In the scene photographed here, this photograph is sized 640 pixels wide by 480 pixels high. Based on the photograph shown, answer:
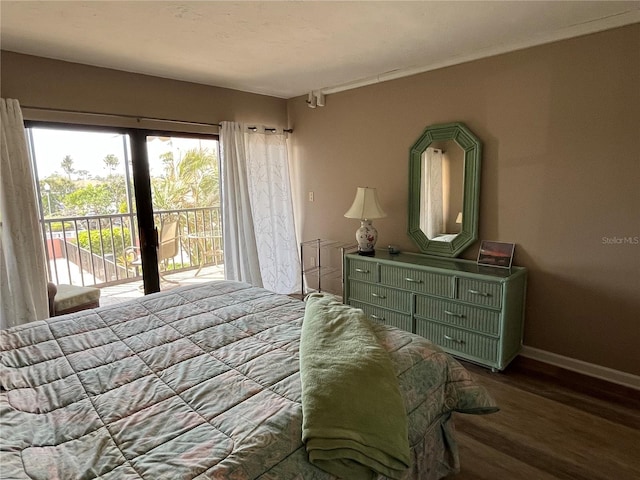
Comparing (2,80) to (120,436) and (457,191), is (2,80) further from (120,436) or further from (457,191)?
(457,191)

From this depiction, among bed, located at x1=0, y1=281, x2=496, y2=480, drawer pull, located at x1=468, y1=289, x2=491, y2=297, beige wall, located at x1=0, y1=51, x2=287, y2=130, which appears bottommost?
drawer pull, located at x1=468, y1=289, x2=491, y2=297

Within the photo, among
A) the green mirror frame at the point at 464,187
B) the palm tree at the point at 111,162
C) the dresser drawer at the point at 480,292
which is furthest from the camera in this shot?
the palm tree at the point at 111,162

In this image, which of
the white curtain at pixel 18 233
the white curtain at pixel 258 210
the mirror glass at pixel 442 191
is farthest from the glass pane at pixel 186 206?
the mirror glass at pixel 442 191

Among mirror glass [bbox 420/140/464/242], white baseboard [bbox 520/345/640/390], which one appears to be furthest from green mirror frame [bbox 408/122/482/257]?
white baseboard [bbox 520/345/640/390]

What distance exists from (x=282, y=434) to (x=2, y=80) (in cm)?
305

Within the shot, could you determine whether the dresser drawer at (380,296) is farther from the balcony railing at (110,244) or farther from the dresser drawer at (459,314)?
the balcony railing at (110,244)

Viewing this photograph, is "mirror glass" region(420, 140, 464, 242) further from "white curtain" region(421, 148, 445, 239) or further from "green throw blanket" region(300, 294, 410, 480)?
"green throw blanket" region(300, 294, 410, 480)

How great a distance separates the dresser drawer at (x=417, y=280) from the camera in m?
2.75

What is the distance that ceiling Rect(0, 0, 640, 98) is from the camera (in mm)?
2033

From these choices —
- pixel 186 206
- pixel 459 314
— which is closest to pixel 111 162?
pixel 186 206

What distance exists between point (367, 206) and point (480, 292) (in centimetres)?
120

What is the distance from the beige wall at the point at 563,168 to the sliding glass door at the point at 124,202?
2.22 meters

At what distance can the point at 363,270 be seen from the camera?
3268 millimetres

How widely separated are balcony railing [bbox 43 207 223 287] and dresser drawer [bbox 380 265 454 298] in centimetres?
199
